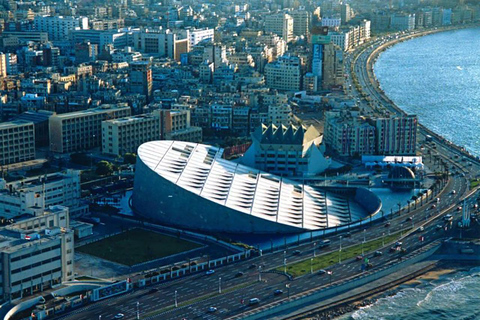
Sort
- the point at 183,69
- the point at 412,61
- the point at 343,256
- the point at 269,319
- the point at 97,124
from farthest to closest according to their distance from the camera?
the point at 412,61 < the point at 183,69 < the point at 97,124 < the point at 343,256 < the point at 269,319

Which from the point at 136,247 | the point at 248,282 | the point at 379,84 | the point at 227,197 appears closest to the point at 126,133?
the point at 227,197

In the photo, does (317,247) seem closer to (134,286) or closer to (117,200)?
(134,286)

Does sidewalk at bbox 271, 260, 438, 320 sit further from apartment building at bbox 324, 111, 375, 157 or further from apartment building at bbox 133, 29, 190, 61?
apartment building at bbox 133, 29, 190, 61

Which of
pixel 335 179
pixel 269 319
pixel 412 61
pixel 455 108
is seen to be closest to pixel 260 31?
pixel 412 61

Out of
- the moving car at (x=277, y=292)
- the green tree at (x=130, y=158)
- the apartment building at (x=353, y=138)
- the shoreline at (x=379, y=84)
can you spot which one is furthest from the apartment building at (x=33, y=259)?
the shoreline at (x=379, y=84)

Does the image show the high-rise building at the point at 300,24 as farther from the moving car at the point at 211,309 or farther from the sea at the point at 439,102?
the moving car at the point at 211,309
